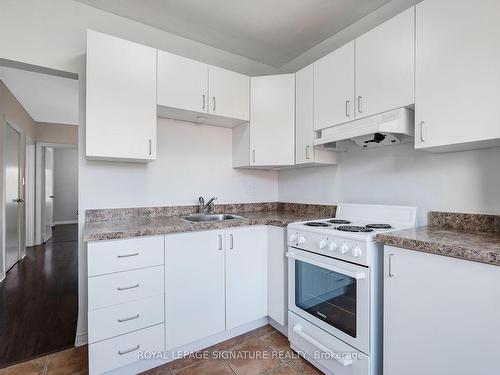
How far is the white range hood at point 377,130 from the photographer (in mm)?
1485

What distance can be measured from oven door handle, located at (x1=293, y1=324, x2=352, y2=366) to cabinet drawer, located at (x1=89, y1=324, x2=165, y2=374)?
2.93ft

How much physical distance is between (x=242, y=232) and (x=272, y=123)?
1.04 meters

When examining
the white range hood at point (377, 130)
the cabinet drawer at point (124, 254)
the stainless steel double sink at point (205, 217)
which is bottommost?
the cabinet drawer at point (124, 254)

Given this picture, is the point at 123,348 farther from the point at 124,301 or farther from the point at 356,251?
the point at 356,251

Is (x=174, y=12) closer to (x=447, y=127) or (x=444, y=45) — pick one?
(x=444, y=45)

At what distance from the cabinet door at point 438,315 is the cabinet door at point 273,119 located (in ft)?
4.18

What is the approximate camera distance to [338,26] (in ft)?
7.13

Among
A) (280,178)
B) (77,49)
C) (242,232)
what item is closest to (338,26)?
(280,178)

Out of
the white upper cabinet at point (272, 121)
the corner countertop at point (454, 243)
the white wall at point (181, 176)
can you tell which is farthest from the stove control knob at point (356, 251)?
the white wall at point (181, 176)

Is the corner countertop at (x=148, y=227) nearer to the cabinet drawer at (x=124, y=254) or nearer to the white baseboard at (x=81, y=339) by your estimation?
the cabinet drawer at (x=124, y=254)

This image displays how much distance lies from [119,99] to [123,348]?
1602 mm

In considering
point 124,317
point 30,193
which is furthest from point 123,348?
point 30,193

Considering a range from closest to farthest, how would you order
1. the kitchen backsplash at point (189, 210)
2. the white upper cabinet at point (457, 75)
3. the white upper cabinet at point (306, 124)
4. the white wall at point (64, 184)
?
the white upper cabinet at point (457, 75) < the kitchen backsplash at point (189, 210) < the white upper cabinet at point (306, 124) < the white wall at point (64, 184)

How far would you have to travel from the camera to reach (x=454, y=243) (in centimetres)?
107
